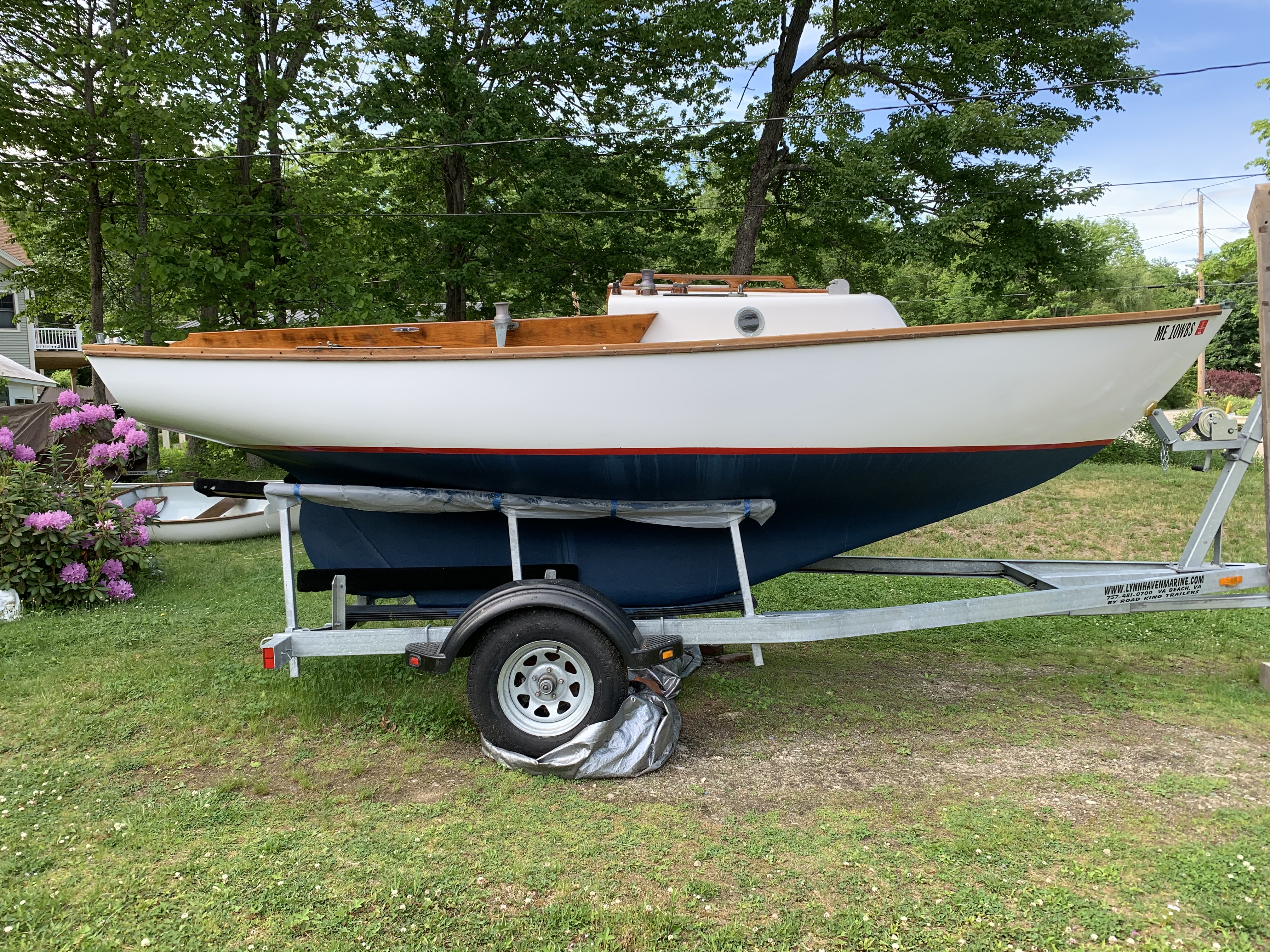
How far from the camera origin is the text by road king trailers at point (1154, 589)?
12.6ft

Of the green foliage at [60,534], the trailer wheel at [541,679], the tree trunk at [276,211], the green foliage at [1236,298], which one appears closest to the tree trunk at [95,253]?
the tree trunk at [276,211]

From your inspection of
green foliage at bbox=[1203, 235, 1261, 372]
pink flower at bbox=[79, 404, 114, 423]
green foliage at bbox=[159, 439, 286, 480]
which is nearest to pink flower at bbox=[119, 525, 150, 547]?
pink flower at bbox=[79, 404, 114, 423]

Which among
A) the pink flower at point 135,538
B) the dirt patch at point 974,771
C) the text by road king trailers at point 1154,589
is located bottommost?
the dirt patch at point 974,771

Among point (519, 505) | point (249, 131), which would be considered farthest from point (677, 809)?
point (249, 131)

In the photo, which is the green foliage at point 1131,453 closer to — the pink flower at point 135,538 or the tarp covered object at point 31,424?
the pink flower at point 135,538

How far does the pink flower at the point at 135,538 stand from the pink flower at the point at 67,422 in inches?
Result: 35.7

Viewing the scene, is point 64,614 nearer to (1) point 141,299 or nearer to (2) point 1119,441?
(1) point 141,299

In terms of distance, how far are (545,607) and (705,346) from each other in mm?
1306

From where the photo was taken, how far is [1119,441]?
16.5 meters

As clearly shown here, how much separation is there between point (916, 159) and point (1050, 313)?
15473 mm

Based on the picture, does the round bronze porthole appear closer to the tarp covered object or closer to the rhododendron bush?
the rhododendron bush

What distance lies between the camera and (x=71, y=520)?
5.97m

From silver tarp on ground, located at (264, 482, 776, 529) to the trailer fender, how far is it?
1.41ft

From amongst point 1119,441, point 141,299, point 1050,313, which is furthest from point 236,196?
point 1050,313
